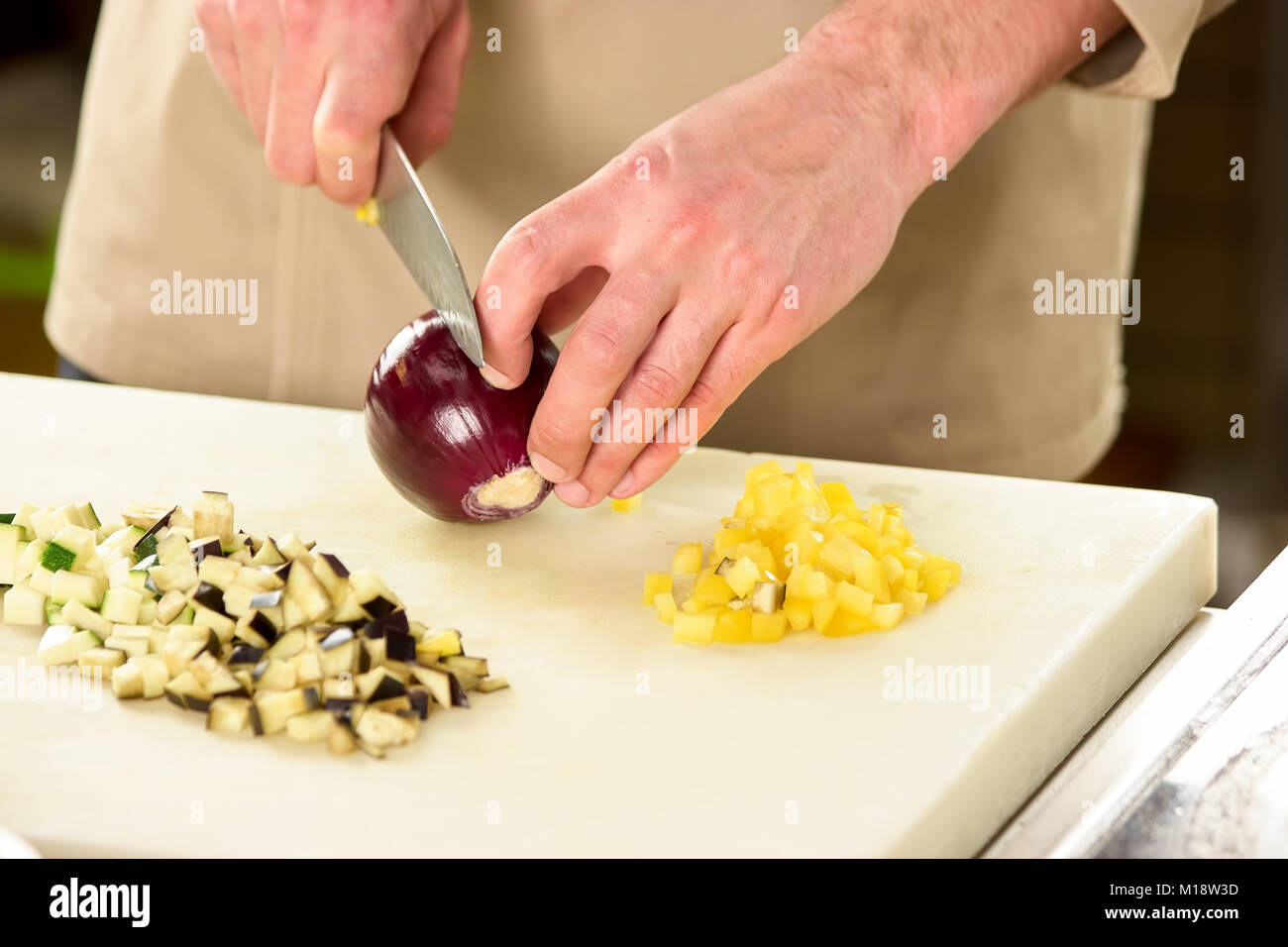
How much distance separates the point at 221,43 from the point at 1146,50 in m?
1.04

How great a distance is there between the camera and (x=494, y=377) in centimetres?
127

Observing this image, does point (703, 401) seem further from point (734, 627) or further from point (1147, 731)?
point (1147, 731)

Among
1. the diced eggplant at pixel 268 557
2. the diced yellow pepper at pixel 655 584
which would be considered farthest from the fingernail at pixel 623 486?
the diced eggplant at pixel 268 557

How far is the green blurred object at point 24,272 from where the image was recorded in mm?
4332

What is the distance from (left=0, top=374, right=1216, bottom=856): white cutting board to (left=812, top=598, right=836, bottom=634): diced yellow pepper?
0.02 meters

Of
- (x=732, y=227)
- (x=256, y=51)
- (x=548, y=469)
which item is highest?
(x=256, y=51)

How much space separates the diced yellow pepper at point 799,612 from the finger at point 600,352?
24 cm

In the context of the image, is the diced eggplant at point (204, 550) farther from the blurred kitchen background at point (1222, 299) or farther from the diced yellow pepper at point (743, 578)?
the blurred kitchen background at point (1222, 299)

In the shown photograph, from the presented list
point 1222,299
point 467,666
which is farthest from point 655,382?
point 1222,299

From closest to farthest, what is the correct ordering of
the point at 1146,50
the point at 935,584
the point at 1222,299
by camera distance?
1. the point at 935,584
2. the point at 1146,50
3. the point at 1222,299

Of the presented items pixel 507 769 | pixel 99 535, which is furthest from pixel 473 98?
pixel 507 769

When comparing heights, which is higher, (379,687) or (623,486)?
(623,486)
